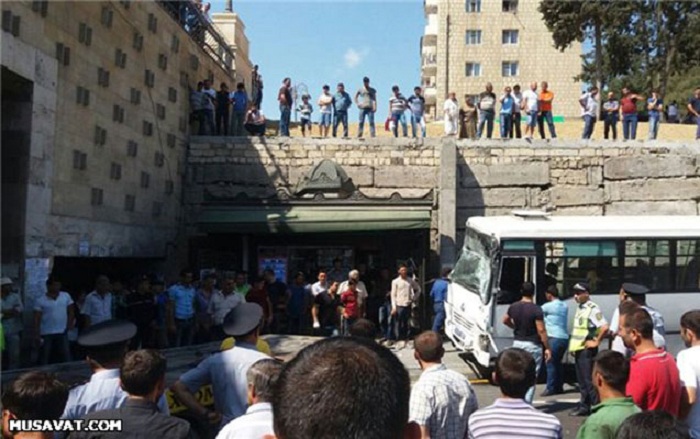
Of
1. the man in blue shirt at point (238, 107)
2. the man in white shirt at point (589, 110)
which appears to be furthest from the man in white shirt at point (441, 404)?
the man in white shirt at point (589, 110)

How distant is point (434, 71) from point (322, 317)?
134 feet

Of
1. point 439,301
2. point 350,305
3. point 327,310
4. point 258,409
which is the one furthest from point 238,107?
point 258,409

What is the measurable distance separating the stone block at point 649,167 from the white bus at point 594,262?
554 centimetres

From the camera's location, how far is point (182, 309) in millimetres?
11961

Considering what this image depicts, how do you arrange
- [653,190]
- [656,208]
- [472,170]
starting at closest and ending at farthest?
[656,208]
[653,190]
[472,170]

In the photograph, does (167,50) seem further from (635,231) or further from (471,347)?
(635,231)

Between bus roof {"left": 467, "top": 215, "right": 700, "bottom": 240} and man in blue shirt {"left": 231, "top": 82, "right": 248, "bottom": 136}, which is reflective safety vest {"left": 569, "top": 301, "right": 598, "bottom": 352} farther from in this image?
man in blue shirt {"left": 231, "top": 82, "right": 248, "bottom": 136}

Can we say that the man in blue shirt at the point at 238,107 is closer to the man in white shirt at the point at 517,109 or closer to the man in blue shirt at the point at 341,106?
the man in blue shirt at the point at 341,106

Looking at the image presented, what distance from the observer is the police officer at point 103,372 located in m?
3.60

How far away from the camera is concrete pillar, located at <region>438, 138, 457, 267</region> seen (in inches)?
637

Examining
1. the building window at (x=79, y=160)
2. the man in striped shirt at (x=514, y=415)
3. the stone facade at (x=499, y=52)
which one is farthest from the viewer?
the stone facade at (x=499, y=52)

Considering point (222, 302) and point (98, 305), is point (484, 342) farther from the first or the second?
point (98, 305)

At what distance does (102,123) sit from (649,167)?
514 inches

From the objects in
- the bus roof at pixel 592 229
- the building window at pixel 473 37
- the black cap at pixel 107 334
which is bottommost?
the black cap at pixel 107 334
